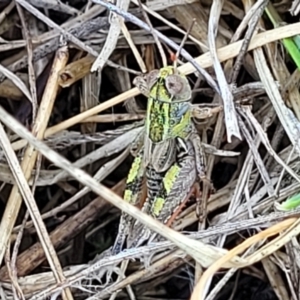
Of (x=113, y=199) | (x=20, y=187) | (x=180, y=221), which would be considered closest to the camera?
(x=113, y=199)

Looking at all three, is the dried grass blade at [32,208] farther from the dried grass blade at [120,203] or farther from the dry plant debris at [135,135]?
the dried grass blade at [120,203]

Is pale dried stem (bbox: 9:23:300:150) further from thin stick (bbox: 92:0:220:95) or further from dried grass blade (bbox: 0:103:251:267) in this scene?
dried grass blade (bbox: 0:103:251:267)

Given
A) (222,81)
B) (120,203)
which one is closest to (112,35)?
(222,81)

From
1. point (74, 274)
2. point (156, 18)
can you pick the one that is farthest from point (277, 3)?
point (74, 274)

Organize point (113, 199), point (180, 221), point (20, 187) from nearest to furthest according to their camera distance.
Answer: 1. point (113, 199)
2. point (20, 187)
3. point (180, 221)

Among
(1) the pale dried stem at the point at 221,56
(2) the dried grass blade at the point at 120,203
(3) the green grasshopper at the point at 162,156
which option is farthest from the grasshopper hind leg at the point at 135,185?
Result: (2) the dried grass blade at the point at 120,203

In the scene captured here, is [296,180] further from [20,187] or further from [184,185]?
[20,187]

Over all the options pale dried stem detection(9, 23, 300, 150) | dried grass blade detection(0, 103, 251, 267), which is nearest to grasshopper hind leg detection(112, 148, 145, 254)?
pale dried stem detection(9, 23, 300, 150)
